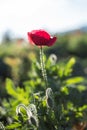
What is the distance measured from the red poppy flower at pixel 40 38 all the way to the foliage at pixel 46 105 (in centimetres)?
35

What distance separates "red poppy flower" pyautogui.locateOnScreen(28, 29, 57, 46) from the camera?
3527 mm

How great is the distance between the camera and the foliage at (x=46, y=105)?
140 inches

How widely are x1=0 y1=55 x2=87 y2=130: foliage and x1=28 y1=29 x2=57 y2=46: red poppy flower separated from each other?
35 cm

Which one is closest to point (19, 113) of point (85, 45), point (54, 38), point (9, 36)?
point (54, 38)

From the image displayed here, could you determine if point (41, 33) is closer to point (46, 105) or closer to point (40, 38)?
point (40, 38)

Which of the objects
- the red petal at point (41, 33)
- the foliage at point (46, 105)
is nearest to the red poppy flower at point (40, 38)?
the red petal at point (41, 33)

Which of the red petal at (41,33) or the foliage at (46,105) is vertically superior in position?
the red petal at (41,33)

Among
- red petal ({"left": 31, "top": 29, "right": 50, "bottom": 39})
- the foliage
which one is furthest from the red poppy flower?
the foliage

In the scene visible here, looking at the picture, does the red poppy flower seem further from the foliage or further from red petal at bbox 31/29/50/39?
the foliage

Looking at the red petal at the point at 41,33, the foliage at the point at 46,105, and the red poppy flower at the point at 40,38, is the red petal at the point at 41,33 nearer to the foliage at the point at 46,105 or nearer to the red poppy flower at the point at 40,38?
the red poppy flower at the point at 40,38

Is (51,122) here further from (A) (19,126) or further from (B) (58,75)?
(B) (58,75)

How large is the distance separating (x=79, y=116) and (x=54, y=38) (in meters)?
1.00

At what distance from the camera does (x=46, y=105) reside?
12.4ft

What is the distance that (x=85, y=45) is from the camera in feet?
65.1
